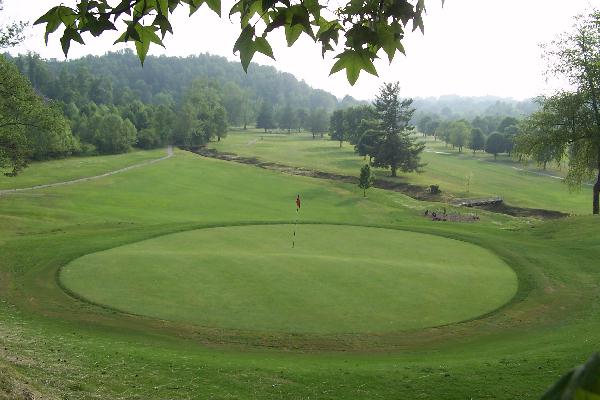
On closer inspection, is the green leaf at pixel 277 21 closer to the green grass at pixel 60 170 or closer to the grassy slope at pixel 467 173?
the green grass at pixel 60 170

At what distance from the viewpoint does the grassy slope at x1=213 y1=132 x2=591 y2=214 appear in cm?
5731

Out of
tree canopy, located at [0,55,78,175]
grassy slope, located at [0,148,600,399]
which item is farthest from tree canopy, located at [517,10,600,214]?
tree canopy, located at [0,55,78,175]

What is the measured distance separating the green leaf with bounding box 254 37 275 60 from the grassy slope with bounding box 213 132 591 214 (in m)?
52.8

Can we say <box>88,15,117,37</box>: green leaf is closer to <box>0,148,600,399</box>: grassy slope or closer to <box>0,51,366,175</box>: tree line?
<box>0,148,600,399</box>: grassy slope

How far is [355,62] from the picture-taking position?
3109 millimetres

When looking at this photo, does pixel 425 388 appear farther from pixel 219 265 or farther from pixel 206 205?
pixel 206 205

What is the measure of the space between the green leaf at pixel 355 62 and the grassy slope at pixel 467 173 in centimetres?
5248

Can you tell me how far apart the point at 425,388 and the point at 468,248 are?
43.4 ft

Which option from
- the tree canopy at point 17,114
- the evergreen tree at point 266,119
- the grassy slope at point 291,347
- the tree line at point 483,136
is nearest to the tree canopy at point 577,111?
the grassy slope at point 291,347

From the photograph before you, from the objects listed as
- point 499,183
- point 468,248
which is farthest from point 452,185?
point 468,248

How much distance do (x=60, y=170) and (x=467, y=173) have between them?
57380 mm

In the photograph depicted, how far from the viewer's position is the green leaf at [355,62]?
10.1ft

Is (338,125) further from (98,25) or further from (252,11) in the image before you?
(98,25)

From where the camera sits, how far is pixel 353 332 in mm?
12375
